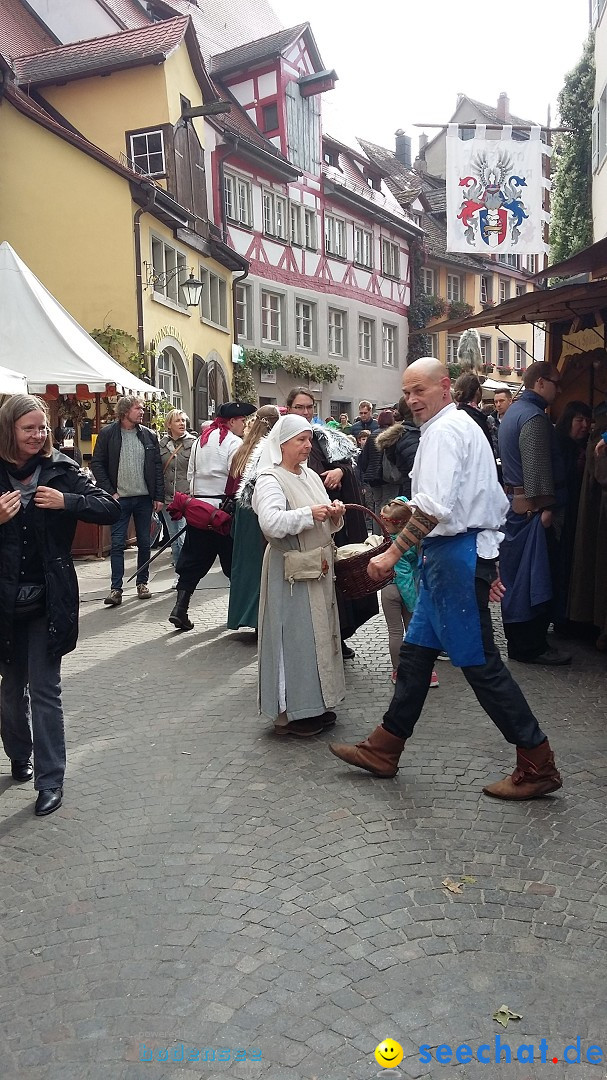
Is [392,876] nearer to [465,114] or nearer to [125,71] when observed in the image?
[125,71]

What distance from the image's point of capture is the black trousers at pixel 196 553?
8.02 m

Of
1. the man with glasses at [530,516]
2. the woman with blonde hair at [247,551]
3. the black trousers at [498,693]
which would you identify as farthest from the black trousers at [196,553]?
the black trousers at [498,693]

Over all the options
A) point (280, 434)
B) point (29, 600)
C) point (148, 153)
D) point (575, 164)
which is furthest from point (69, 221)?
point (29, 600)

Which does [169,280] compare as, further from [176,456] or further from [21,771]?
[21,771]

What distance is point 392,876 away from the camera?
338 centimetres

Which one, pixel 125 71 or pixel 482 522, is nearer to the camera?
pixel 482 522

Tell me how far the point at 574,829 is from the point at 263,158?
23.9m

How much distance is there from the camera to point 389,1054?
241cm

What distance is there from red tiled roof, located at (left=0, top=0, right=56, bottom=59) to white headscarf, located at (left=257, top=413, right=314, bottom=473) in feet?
63.0

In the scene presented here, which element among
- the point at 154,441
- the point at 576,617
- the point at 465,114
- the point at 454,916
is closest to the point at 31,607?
the point at 454,916

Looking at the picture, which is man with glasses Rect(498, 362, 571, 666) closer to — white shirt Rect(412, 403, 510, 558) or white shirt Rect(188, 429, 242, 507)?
white shirt Rect(412, 403, 510, 558)

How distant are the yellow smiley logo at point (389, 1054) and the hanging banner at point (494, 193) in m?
11.4

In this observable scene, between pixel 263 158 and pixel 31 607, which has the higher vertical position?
pixel 263 158

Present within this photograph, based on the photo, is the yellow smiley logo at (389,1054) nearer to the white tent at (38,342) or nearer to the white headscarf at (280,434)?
the white headscarf at (280,434)
